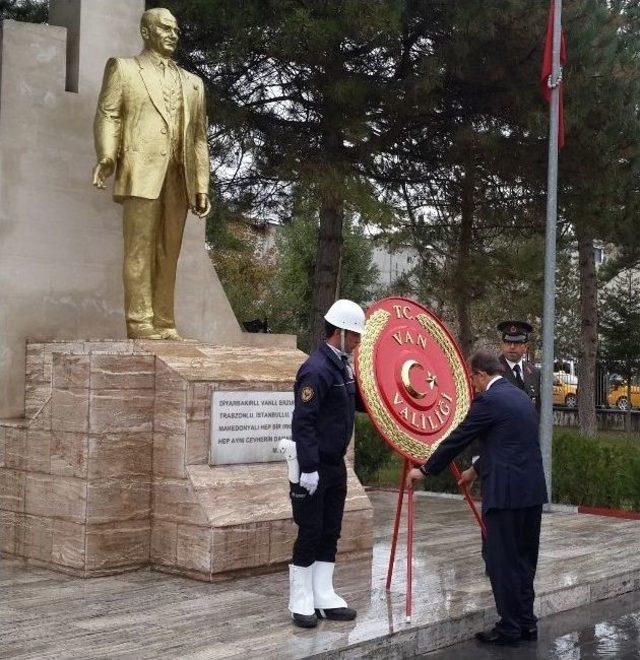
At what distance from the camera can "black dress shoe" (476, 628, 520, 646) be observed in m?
5.93

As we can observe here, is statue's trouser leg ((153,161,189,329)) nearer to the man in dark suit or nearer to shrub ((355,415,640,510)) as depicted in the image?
the man in dark suit

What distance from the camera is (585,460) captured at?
12195 mm

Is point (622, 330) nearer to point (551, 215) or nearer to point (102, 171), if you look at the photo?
point (551, 215)

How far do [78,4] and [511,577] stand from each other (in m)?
5.75

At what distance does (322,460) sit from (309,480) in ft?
0.95

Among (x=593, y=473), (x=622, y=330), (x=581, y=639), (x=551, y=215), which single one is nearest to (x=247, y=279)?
(x=622, y=330)

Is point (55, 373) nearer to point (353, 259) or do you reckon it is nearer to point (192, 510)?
point (192, 510)

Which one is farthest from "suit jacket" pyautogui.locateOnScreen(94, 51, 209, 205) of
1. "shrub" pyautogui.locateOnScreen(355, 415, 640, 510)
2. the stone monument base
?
"shrub" pyautogui.locateOnScreen(355, 415, 640, 510)

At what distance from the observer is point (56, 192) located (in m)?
8.27

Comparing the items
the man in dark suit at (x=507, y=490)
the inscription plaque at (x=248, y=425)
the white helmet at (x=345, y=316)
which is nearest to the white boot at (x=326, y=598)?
the man in dark suit at (x=507, y=490)

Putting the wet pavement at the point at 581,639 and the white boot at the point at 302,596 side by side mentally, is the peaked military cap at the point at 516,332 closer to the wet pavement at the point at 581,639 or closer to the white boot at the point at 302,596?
the wet pavement at the point at 581,639

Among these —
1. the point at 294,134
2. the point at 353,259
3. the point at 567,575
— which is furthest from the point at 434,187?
the point at 353,259

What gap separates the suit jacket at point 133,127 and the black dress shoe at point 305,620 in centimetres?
360

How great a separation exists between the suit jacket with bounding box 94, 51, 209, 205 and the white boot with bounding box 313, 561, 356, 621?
3365 millimetres
